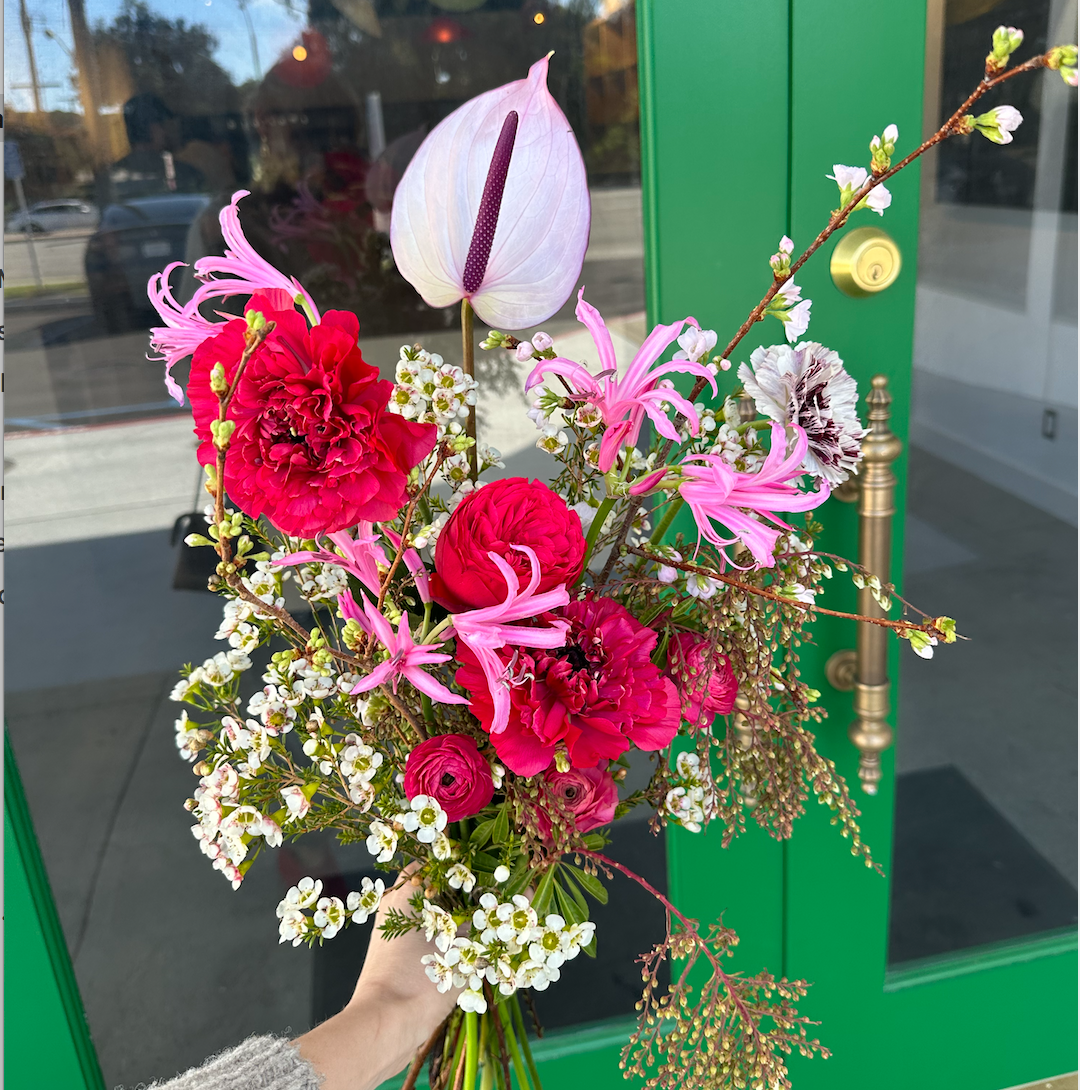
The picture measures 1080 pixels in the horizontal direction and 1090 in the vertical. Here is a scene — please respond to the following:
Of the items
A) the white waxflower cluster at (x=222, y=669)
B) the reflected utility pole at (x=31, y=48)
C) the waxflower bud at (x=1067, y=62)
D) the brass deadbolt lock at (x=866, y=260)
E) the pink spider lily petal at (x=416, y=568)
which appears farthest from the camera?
the brass deadbolt lock at (x=866, y=260)

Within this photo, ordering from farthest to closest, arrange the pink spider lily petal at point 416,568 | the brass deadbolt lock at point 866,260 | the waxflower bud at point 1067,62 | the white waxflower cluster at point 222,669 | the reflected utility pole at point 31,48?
the brass deadbolt lock at point 866,260 < the reflected utility pole at point 31,48 < the white waxflower cluster at point 222,669 < the pink spider lily petal at point 416,568 < the waxflower bud at point 1067,62

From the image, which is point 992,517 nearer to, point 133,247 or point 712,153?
point 712,153

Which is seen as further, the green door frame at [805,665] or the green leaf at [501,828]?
the green door frame at [805,665]

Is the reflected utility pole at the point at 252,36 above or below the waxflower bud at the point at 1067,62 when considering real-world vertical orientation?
above

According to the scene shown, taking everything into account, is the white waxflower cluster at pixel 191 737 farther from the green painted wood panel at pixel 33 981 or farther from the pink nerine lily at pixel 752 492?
the green painted wood panel at pixel 33 981

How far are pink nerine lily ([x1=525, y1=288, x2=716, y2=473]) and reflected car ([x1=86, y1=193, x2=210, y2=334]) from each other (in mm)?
584

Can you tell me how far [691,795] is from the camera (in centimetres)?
68

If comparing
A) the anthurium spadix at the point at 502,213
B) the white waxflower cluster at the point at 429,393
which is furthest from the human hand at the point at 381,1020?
the anthurium spadix at the point at 502,213

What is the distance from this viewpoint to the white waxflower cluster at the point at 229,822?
0.59 m

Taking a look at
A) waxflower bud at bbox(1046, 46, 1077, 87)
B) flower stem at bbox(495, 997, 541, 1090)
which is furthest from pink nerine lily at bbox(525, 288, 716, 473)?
flower stem at bbox(495, 997, 541, 1090)

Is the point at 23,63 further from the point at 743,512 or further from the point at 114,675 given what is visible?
the point at 743,512

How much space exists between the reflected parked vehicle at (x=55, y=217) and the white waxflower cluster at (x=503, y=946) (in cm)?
78

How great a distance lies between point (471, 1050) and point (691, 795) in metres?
0.25

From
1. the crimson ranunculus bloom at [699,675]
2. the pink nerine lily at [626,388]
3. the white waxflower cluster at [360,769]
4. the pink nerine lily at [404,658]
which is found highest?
the pink nerine lily at [626,388]
